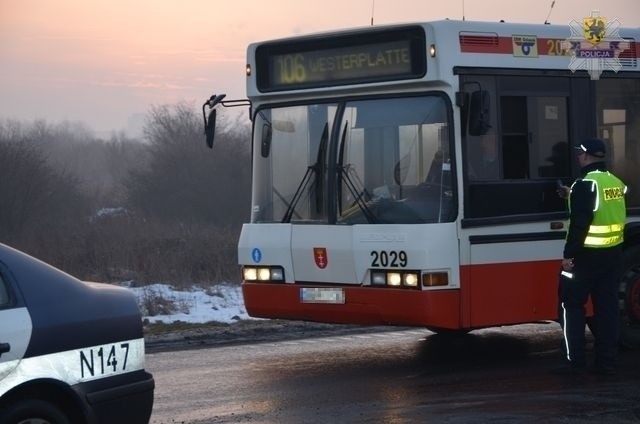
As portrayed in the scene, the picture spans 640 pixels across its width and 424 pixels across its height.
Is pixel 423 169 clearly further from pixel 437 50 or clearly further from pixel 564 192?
pixel 564 192

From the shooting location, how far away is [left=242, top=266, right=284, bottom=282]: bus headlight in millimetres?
10781

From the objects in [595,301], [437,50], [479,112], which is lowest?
[595,301]

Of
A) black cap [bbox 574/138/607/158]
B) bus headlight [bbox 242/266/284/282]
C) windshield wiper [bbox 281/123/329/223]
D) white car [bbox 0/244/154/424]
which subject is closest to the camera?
white car [bbox 0/244/154/424]

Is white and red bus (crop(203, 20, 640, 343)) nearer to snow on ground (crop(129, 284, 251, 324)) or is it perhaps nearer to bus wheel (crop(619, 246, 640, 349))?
bus wheel (crop(619, 246, 640, 349))

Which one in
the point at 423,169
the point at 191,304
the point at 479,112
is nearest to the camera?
the point at 479,112

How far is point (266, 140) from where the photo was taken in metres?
11.2

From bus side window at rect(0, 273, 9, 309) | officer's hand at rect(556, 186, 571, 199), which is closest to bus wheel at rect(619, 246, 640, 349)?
officer's hand at rect(556, 186, 571, 199)

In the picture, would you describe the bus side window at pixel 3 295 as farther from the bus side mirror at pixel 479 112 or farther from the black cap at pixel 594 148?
the black cap at pixel 594 148

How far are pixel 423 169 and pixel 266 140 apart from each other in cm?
178

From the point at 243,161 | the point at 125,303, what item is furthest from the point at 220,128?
the point at 125,303

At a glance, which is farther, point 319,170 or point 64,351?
point 319,170

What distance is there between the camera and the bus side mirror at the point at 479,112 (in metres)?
9.80

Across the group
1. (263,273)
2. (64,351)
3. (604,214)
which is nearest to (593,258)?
(604,214)

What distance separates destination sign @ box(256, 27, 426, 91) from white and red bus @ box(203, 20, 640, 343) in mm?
13
